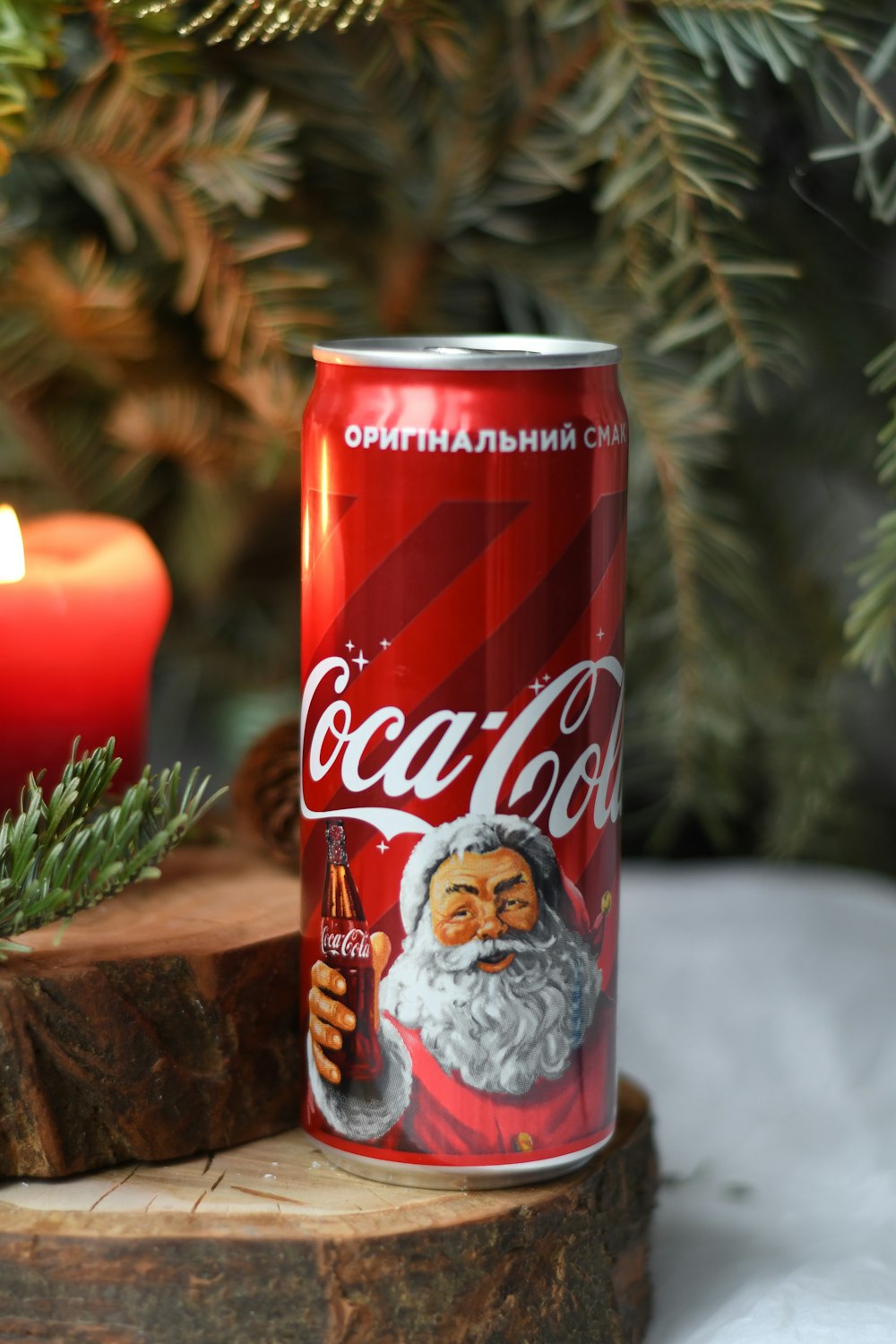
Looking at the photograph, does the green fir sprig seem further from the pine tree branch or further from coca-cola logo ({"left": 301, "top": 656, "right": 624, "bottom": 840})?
the pine tree branch

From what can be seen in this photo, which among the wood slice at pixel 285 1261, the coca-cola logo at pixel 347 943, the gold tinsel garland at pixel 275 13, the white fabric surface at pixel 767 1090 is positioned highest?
the gold tinsel garland at pixel 275 13

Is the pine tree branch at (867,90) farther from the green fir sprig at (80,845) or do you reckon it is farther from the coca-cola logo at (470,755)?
the green fir sprig at (80,845)

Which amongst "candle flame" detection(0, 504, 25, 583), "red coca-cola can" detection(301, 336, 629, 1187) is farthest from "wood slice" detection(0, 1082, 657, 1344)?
"candle flame" detection(0, 504, 25, 583)

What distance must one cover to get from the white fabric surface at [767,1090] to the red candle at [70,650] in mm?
346

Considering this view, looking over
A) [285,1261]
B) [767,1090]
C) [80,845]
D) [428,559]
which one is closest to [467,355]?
[428,559]

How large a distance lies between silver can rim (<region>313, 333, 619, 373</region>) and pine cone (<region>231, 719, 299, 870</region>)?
21 cm

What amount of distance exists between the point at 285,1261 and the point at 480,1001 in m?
0.12

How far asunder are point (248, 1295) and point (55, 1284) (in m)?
0.07

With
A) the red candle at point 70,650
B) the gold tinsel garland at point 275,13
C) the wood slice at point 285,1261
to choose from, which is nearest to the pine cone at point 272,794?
the red candle at point 70,650

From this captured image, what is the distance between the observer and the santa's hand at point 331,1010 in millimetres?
551

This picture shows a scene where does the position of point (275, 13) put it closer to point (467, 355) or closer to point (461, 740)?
point (467, 355)

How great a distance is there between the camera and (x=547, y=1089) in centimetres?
55

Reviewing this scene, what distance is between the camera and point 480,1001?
0.54 metres

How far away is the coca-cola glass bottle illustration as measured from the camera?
0.55 m
